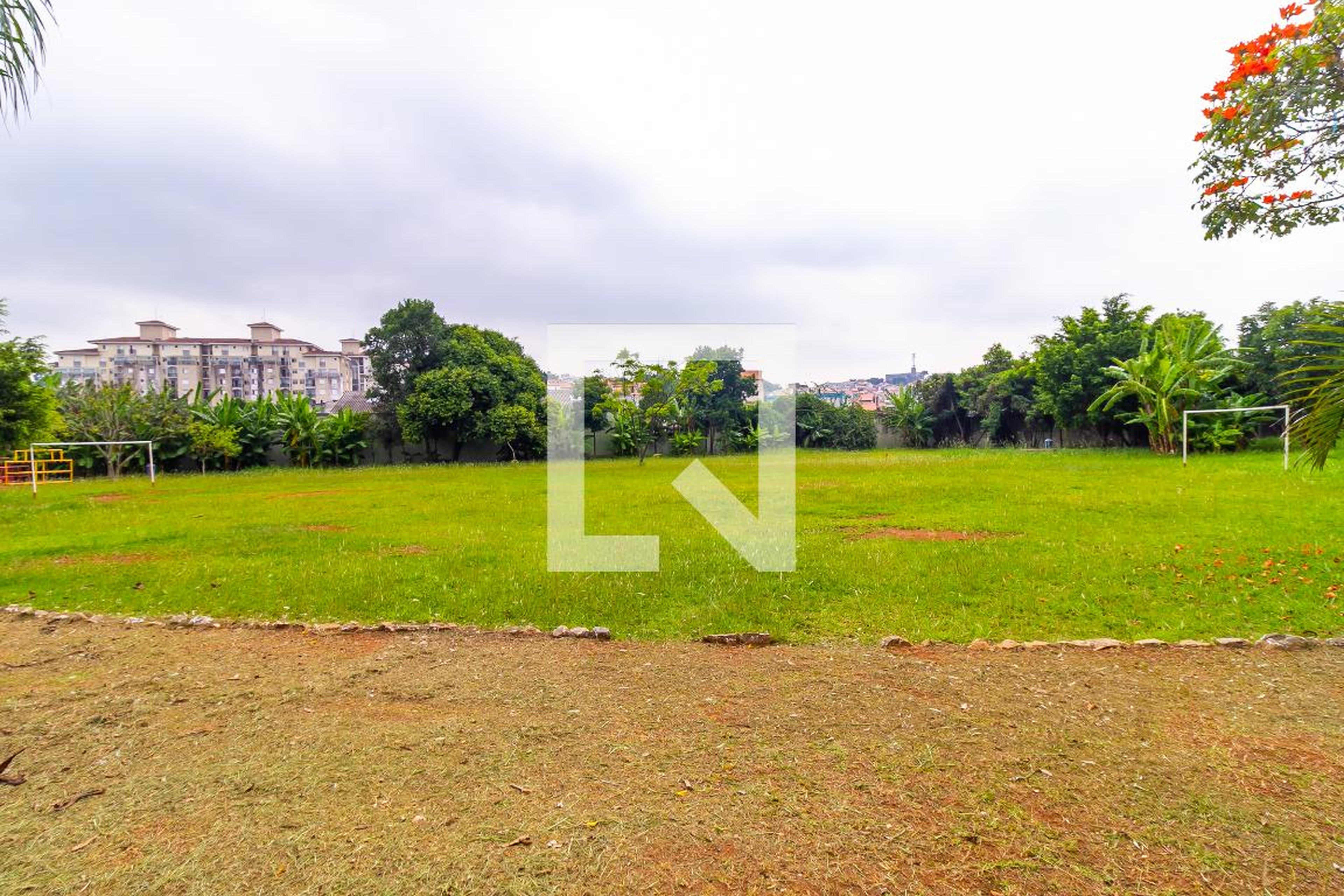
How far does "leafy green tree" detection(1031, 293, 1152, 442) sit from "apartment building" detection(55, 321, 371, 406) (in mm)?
62095

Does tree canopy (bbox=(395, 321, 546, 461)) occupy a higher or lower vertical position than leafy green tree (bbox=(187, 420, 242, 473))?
higher

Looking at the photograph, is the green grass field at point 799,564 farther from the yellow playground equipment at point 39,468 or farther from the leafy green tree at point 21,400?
the yellow playground equipment at point 39,468

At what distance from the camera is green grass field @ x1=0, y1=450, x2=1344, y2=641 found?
16.6 ft

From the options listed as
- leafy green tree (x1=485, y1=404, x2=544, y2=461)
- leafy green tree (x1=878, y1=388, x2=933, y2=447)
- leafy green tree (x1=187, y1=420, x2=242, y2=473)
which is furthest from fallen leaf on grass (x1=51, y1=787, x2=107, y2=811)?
leafy green tree (x1=878, y1=388, x2=933, y2=447)

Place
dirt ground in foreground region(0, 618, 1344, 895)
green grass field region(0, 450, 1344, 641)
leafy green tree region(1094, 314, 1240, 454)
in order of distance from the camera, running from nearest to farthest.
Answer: dirt ground in foreground region(0, 618, 1344, 895) < green grass field region(0, 450, 1344, 641) < leafy green tree region(1094, 314, 1240, 454)

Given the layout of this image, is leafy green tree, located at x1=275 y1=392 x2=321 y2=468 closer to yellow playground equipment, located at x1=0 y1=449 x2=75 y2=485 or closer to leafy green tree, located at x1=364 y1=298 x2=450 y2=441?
leafy green tree, located at x1=364 y1=298 x2=450 y2=441

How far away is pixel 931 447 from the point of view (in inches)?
1303

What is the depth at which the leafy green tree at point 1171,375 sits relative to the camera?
19.4 m

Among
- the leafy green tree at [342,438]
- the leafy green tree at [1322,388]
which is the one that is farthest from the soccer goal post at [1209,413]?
the leafy green tree at [342,438]

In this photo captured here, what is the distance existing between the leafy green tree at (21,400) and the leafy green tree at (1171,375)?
27101 millimetres

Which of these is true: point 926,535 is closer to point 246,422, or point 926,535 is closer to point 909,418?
point 246,422

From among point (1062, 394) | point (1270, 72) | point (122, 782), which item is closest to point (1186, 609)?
point (1270, 72)

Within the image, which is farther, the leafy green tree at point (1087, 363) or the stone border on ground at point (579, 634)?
the leafy green tree at point (1087, 363)

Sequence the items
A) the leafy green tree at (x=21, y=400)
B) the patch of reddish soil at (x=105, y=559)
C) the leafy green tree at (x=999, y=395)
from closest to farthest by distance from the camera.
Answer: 1. the patch of reddish soil at (x=105, y=559)
2. the leafy green tree at (x=21, y=400)
3. the leafy green tree at (x=999, y=395)
